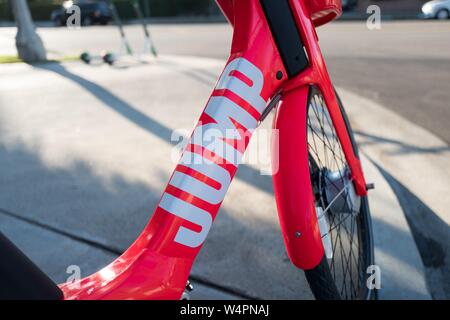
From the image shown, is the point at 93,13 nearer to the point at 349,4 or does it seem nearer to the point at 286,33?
the point at 349,4

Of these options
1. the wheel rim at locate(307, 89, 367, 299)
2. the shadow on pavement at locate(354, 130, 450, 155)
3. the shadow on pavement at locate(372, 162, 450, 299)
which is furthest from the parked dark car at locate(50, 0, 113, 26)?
the wheel rim at locate(307, 89, 367, 299)

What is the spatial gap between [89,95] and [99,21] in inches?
836

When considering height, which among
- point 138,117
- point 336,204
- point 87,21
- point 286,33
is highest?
point 286,33

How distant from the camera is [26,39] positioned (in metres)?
10.3

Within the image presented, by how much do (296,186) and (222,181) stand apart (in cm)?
28

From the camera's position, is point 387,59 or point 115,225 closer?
point 115,225

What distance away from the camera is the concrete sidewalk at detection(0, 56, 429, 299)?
244cm

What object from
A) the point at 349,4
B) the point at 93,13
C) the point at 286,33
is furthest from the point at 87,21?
the point at 286,33

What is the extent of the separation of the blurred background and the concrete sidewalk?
1cm

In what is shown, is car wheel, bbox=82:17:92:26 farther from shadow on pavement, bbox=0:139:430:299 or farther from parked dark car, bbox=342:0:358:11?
shadow on pavement, bbox=0:139:430:299

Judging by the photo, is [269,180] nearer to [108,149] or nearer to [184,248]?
[108,149]

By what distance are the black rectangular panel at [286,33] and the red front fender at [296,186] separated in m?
0.11

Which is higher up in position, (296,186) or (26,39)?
(296,186)

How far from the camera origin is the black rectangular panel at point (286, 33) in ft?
4.56
